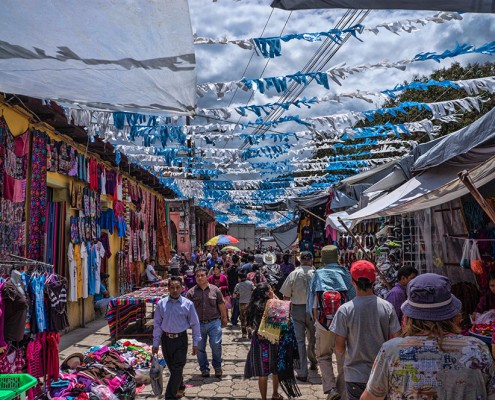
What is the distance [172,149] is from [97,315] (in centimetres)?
505

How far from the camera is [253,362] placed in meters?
6.03

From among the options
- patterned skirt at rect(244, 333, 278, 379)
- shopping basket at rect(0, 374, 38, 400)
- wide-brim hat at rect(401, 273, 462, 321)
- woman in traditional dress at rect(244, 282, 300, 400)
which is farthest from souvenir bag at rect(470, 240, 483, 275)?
shopping basket at rect(0, 374, 38, 400)

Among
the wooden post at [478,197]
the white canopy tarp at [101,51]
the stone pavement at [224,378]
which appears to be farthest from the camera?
the stone pavement at [224,378]

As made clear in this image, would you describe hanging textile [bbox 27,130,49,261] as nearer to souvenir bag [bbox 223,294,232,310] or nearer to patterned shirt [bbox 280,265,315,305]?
patterned shirt [bbox 280,265,315,305]

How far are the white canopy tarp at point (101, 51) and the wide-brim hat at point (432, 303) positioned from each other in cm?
186

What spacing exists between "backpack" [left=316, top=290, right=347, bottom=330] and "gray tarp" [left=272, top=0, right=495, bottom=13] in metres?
3.98

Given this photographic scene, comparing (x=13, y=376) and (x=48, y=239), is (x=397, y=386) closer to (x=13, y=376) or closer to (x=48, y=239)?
(x=13, y=376)

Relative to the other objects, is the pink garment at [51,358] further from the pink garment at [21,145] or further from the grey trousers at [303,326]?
the grey trousers at [303,326]

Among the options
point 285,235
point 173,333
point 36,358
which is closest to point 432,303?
point 173,333

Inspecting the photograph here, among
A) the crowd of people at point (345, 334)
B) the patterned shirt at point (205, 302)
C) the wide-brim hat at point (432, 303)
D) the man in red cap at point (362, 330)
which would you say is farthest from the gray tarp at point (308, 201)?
the wide-brim hat at point (432, 303)

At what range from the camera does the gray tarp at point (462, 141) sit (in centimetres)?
455

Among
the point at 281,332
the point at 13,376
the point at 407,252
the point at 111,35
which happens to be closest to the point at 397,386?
the point at 111,35

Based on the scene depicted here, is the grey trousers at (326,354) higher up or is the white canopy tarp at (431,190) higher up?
the white canopy tarp at (431,190)

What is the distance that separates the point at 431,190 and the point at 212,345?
4.43m
